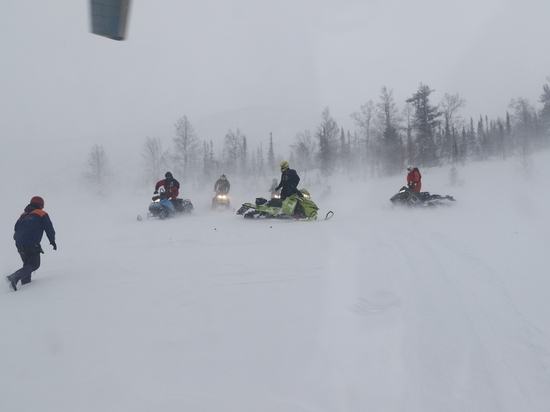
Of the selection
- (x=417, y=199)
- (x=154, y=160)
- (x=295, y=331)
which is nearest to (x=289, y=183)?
(x=417, y=199)

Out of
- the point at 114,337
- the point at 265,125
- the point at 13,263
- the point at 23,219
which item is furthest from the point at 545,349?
the point at 265,125

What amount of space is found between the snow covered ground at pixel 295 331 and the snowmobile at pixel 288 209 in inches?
201

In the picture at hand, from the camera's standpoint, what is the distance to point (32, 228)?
614 cm

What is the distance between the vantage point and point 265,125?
375 feet

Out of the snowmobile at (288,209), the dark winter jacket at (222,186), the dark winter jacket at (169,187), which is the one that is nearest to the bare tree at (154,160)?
the dark winter jacket at (222,186)

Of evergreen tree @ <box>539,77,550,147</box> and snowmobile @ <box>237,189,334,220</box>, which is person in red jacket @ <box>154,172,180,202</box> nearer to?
snowmobile @ <box>237,189,334,220</box>

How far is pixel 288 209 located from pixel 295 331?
27.1ft

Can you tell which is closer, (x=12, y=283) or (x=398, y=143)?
(x=12, y=283)

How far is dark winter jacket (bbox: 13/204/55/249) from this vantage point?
6062 millimetres

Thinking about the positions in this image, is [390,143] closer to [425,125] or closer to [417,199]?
[425,125]

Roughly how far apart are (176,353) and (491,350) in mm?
2335

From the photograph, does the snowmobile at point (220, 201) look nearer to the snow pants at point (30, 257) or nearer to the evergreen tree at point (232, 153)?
the snow pants at point (30, 257)

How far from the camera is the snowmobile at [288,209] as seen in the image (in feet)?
37.3

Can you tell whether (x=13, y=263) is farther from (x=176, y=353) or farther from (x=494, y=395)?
(x=494, y=395)
